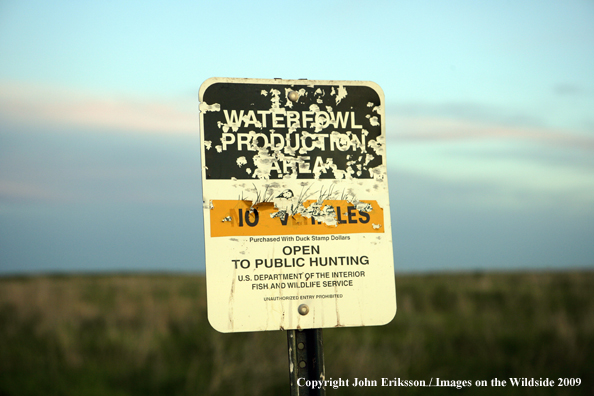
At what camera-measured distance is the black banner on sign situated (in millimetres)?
1866

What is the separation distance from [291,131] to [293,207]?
0.31m

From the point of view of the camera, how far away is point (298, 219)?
186 cm

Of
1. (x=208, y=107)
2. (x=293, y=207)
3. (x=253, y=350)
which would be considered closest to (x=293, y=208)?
(x=293, y=207)

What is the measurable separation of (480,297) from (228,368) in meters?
6.47

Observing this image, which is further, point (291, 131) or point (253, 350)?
point (253, 350)

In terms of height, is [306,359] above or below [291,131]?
below

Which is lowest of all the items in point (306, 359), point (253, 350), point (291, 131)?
point (253, 350)

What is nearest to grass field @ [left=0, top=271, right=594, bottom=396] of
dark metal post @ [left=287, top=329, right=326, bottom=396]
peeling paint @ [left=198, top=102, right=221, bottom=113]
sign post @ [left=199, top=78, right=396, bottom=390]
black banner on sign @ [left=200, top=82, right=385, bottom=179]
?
dark metal post @ [left=287, top=329, right=326, bottom=396]

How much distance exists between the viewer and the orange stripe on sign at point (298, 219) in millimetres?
1811

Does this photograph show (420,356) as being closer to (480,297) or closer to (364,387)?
(364,387)

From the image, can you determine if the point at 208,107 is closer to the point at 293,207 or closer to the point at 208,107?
the point at 208,107

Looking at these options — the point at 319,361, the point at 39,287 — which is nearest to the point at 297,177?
the point at 319,361

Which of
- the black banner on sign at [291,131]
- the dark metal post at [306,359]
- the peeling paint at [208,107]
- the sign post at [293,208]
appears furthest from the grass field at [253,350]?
the peeling paint at [208,107]

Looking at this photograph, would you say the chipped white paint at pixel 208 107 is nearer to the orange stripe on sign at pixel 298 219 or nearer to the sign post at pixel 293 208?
the sign post at pixel 293 208
